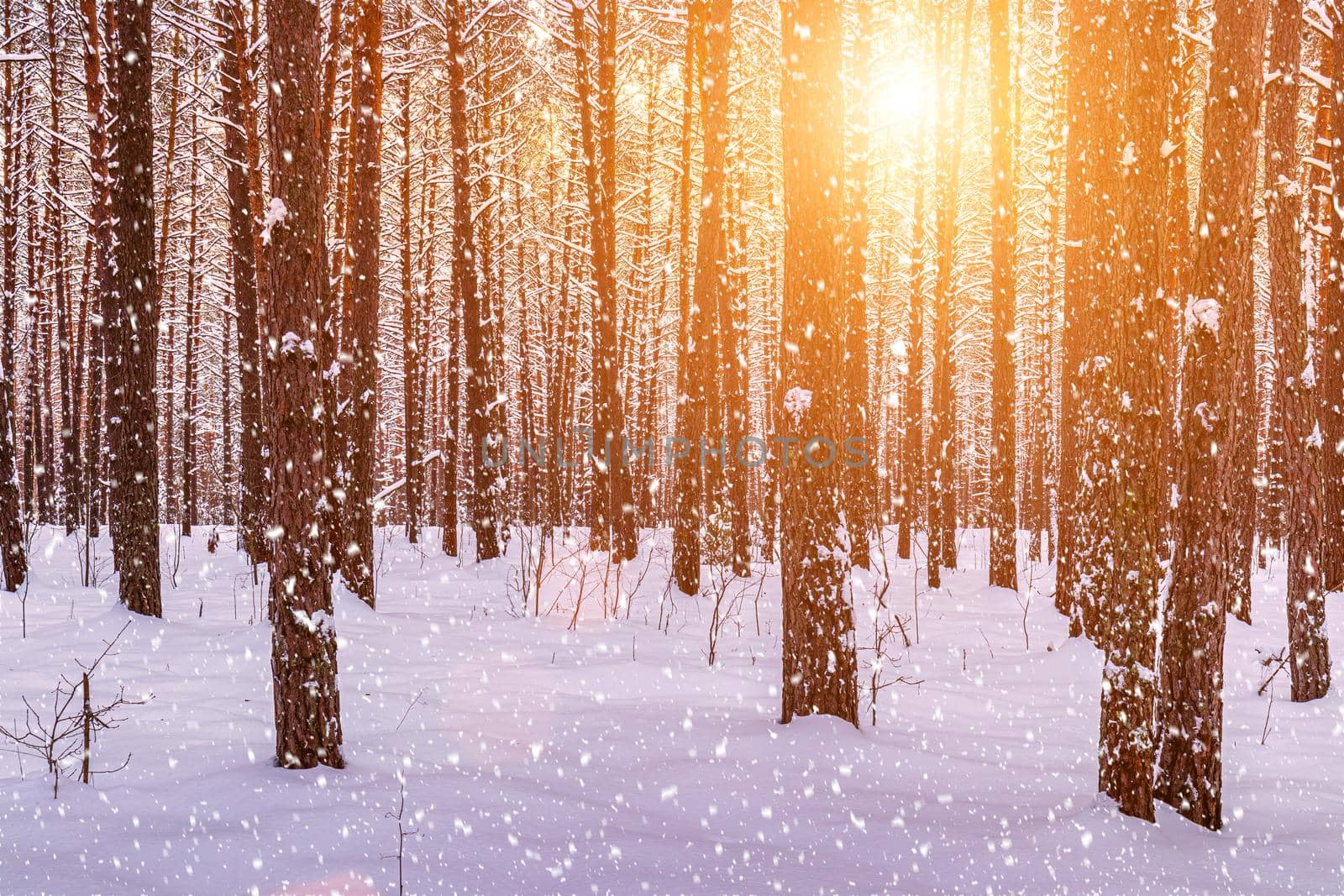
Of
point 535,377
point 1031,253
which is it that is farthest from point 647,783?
point 535,377

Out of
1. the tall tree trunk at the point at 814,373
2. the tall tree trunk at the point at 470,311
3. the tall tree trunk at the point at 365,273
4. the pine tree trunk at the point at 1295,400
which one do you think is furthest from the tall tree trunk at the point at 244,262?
the pine tree trunk at the point at 1295,400

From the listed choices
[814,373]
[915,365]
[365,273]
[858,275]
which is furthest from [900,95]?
[814,373]

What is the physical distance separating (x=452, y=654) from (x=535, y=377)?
29.0 metres

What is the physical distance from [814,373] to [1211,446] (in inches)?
80.0

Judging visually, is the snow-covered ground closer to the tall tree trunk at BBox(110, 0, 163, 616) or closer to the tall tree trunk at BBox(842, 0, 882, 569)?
the tall tree trunk at BBox(110, 0, 163, 616)

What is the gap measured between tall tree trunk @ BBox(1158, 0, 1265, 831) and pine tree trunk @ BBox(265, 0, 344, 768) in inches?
159

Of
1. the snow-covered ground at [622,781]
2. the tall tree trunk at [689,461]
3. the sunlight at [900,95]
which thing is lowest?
the snow-covered ground at [622,781]

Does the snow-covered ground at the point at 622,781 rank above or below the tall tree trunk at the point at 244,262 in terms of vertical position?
below

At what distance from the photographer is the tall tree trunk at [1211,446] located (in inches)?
147

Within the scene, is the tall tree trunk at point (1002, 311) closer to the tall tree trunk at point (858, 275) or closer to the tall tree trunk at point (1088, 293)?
the tall tree trunk at point (1088, 293)

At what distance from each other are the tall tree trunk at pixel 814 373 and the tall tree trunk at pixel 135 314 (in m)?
6.21

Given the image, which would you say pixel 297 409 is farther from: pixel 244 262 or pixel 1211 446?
pixel 244 262

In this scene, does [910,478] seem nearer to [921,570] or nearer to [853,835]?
[921,570]

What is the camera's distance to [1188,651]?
12.3 ft
